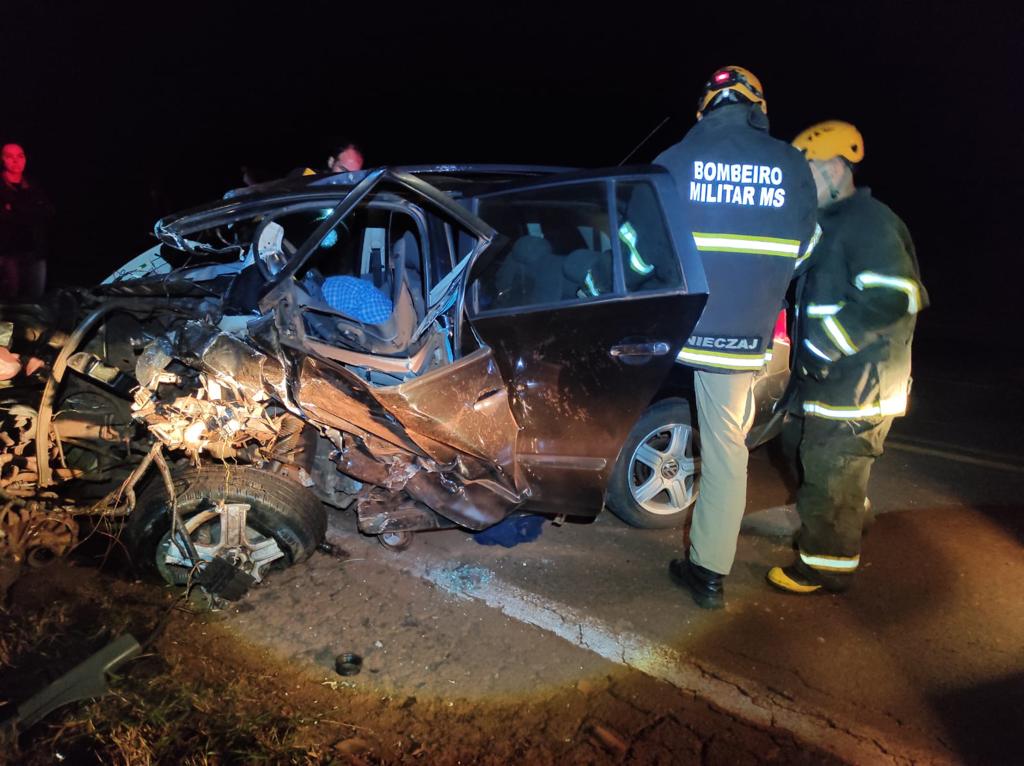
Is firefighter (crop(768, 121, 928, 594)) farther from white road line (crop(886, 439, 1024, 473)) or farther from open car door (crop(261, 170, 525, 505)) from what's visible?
white road line (crop(886, 439, 1024, 473))

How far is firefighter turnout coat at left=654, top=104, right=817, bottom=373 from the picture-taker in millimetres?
2727

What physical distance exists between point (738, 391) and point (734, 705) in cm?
129

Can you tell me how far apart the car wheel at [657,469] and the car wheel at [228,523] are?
5.27 ft

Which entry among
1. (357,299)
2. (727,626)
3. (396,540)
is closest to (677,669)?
(727,626)

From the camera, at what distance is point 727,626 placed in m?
3.10

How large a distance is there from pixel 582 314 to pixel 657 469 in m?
1.28

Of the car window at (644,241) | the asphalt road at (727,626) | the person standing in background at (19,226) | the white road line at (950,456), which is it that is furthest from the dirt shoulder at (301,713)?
the person standing in background at (19,226)

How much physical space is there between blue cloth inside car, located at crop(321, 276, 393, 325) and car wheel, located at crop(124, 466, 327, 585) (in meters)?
0.84

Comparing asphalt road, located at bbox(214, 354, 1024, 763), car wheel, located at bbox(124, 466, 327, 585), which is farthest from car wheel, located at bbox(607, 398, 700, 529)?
car wheel, located at bbox(124, 466, 327, 585)

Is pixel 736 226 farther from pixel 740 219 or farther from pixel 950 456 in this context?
pixel 950 456

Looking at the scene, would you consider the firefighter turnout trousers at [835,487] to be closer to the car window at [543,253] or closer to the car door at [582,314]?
the car door at [582,314]

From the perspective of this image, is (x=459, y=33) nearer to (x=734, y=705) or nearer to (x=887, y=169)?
(x=887, y=169)

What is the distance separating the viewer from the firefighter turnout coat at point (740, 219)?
2.73m

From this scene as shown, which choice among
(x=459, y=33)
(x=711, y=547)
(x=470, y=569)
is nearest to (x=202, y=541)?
(x=470, y=569)
